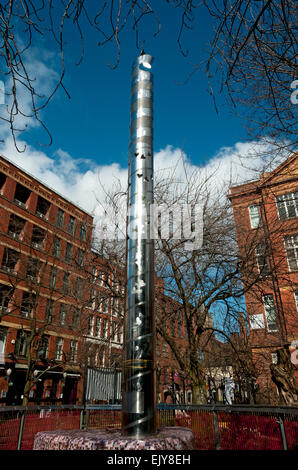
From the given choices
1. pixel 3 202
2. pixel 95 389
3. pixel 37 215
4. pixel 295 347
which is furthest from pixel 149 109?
pixel 37 215

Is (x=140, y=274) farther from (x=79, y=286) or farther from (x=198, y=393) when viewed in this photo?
(x=79, y=286)

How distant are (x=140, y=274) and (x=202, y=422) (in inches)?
237

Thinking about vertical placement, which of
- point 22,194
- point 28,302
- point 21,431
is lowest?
point 21,431

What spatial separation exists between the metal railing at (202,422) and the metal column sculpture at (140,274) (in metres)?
3.43

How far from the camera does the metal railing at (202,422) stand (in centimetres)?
565

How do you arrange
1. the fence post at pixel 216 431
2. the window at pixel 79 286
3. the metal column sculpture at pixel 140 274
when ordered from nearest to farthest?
1. the metal column sculpture at pixel 140 274
2. the fence post at pixel 216 431
3. the window at pixel 79 286

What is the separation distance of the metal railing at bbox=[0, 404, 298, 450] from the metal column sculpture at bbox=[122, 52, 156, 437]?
3.43m


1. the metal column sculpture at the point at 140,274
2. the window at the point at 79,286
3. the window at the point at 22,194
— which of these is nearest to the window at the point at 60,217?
the window at the point at 22,194

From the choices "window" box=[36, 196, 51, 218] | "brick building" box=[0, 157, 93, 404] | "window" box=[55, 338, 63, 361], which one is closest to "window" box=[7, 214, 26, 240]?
"brick building" box=[0, 157, 93, 404]

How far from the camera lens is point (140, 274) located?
10.4 feet

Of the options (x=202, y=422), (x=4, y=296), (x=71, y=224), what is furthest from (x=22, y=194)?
(x=202, y=422)

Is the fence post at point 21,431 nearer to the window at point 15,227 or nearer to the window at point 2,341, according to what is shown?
the window at point 2,341

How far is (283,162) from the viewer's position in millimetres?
6918
